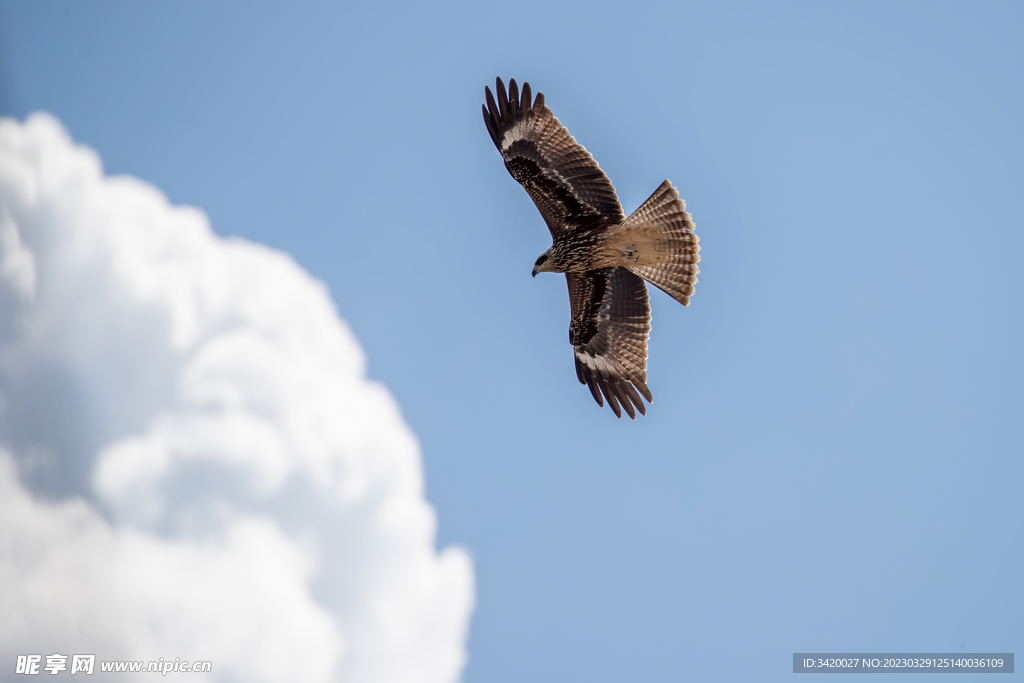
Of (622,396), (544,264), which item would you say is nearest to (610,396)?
(622,396)

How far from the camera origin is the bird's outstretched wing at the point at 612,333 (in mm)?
9594

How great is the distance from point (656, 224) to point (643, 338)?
1485mm

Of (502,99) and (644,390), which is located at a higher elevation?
(502,99)

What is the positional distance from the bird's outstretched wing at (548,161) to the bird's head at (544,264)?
0.38 meters

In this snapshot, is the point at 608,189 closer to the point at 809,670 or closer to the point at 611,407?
the point at 611,407

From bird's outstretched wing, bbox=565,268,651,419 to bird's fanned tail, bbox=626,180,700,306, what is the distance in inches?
22.2

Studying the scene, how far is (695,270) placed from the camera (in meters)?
8.72

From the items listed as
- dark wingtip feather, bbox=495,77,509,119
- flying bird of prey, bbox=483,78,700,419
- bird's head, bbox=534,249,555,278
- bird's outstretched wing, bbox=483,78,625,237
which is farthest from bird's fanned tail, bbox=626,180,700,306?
dark wingtip feather, bbox=495,77,509,119

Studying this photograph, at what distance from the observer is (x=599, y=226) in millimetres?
8930

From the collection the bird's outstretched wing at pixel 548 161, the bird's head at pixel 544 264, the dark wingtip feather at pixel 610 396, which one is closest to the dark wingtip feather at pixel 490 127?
the bird's outstretched wing at pixel 548 161

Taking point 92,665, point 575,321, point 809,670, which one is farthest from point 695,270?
point 92,665

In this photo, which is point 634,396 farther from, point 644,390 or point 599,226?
point 599,226

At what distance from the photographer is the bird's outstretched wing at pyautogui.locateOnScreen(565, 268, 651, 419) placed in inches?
378

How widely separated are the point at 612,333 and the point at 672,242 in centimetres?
151
